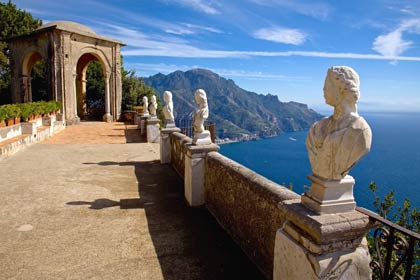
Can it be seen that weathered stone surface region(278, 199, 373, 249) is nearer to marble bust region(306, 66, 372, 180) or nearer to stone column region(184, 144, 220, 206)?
marble bust region(306, 66, 372, 180)

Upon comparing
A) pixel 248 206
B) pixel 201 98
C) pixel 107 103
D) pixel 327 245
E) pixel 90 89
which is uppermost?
pixel 90 89

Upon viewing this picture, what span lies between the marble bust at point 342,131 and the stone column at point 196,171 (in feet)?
11.7

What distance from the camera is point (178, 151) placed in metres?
7.95

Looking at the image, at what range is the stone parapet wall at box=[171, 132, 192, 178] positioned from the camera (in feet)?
24.4

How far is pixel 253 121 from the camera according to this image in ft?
547

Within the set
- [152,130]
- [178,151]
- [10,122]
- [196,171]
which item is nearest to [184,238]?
[196,171]

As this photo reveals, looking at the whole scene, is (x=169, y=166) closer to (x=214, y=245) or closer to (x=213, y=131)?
(x=213, y=131)

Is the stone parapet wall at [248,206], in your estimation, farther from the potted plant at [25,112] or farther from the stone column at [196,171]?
the potted plant at [25,112]

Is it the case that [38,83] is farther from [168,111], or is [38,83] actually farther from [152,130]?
[168,111]

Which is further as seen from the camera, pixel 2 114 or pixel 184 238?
pixel 2 114

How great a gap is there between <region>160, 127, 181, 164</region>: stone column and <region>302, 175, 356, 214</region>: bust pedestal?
6944 millimetres

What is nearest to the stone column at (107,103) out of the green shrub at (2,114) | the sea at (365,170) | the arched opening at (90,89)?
the arched opening at (90,89)

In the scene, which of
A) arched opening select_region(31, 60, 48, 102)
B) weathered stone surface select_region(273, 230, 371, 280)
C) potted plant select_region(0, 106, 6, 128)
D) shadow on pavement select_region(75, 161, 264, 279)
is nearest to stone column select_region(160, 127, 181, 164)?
shadow on pavement select_region(75, 161, 264, 279)

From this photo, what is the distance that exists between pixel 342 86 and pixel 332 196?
804 mm
